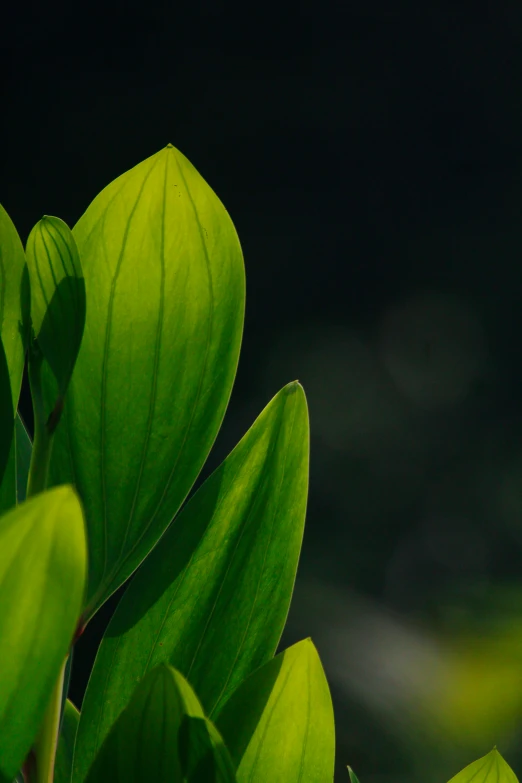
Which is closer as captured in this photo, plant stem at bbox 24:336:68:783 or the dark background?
plant stem at bbox 24:336:68:783

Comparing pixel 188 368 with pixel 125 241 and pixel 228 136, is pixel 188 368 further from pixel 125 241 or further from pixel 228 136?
pixel 228 136

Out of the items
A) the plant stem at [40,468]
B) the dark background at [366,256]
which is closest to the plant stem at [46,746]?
the plant stem at [40,468]

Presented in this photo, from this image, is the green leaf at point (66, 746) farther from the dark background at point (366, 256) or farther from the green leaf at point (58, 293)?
the dark background at point (366, 256)

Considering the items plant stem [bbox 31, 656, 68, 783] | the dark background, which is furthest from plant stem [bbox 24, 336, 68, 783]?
the dark background

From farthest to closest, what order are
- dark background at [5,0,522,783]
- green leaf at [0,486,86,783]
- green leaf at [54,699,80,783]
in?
dark background at [5,0,522,783] < green leaf at [54,699,80,783] < green leaf at [0,486,86,783]

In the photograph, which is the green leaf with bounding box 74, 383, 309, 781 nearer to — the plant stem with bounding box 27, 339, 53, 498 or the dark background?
the plant stem with bounding box 27, 339, 53, 498

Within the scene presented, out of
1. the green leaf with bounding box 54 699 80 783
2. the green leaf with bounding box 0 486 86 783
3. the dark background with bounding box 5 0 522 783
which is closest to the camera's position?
the green leaf with bounding box 0 486 86 783
